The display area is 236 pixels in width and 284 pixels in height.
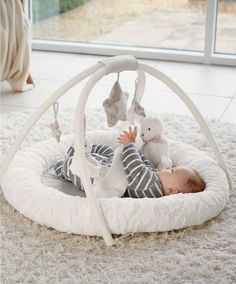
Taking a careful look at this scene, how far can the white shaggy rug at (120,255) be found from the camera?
150 cm

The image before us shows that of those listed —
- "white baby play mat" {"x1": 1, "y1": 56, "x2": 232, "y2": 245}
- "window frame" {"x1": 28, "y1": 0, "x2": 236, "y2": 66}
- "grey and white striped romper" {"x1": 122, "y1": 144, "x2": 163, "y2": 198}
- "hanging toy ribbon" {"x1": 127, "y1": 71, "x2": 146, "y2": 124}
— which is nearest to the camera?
"white baby play mat" {"x1": 1, "y1": 56, "x2": 232, "y2": 245}

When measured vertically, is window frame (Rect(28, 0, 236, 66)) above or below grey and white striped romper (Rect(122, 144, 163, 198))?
below

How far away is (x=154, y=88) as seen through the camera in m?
3.12

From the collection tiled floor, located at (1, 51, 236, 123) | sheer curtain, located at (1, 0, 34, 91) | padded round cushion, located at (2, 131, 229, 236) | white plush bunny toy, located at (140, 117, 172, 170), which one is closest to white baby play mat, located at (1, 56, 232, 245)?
padded round cushion, located at (2, 131, 229, 236)

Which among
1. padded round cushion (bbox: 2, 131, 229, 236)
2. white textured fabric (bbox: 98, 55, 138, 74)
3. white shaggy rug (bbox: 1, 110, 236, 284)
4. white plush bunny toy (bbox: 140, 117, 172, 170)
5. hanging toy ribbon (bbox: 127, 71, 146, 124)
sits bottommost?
white shaggy rug (bbox: 1, 110, 236, 284)

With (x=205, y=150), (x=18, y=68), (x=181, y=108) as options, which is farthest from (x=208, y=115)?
(x=18, y=68)

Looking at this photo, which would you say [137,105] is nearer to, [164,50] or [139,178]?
[139,178]

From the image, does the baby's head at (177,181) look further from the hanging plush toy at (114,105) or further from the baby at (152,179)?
the hanging plush toy at (114,105)

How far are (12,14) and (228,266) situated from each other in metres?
1.83

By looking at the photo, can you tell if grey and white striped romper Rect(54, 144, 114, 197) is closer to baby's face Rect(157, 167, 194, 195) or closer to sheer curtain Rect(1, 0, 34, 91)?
baby's face Rect(157, 167, 194, 195)

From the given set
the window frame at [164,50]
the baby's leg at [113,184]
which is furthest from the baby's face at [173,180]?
the window frame at [164,50]

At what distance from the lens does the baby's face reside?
1786mm

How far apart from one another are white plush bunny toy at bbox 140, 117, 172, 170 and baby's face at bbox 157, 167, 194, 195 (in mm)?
118

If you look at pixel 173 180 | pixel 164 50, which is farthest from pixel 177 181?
Answer: pixel 164 50
